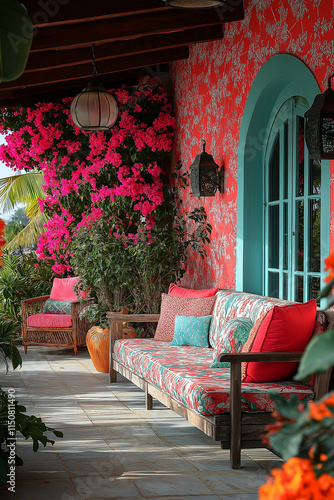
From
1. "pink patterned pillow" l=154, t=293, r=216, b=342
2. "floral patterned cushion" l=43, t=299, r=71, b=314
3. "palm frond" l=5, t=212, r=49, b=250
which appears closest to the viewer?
"pink patterned pillow" l=154, t=293, r=216, b=342

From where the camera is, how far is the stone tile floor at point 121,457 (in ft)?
10.1

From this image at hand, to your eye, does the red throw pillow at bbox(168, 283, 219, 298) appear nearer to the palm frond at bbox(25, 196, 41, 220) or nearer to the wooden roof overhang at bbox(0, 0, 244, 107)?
the wooden roof overhang at bbox(0, 0, 244, 107)

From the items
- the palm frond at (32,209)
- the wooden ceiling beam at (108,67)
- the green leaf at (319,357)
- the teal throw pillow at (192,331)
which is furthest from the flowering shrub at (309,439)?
the palm frond at (32,209)

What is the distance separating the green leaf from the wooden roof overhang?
12.5 feet

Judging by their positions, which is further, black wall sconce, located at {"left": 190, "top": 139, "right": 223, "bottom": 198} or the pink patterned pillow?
black wall sconce, located at {"left": 190, "top": 139, "right": 223, "bottom": 198}

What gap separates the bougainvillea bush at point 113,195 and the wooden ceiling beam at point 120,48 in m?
1.32

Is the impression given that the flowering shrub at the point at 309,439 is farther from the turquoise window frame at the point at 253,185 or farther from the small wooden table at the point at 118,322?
the small wooden table at the point at 118,322

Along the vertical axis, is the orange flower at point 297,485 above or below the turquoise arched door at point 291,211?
below

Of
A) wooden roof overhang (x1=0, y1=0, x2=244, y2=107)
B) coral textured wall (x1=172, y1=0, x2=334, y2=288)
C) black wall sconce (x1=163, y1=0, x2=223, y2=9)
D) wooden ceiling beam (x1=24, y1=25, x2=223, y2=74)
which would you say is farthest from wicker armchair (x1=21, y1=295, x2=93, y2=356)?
black wall sconce (x1=163, y1=0, x2=223, y2=9)

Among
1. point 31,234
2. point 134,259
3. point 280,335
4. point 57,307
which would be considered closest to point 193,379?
point 280,335

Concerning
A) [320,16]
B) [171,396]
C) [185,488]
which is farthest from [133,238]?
[185,488]

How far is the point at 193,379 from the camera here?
3697mm

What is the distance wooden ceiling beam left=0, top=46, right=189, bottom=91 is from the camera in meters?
6.16

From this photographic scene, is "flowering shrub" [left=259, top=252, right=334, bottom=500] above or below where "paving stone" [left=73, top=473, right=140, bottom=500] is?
above
